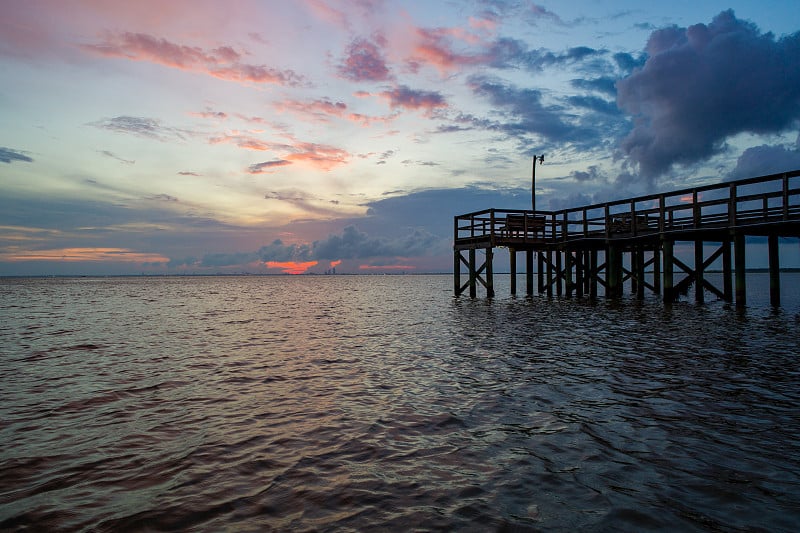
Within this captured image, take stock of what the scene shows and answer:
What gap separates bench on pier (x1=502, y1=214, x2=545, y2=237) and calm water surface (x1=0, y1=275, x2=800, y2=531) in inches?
663

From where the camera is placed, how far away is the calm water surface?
3.85m

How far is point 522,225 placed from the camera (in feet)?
93.6

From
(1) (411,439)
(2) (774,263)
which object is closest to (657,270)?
(2) (774,263)

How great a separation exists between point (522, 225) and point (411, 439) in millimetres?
24571

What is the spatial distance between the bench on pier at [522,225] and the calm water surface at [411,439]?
1684cm

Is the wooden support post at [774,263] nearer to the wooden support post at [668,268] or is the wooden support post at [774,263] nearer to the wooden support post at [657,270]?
the wooden support post at [668,268]

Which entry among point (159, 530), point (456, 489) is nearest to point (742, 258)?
point (456, 489)

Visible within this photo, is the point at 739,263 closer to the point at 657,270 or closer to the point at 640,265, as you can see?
the point at 640,265

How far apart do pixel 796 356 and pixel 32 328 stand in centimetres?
2513

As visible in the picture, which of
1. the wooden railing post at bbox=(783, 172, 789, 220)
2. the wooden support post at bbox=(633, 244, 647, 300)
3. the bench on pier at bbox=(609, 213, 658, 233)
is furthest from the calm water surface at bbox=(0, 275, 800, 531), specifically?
the wooden support post at bbox=(633, 244, 647, 300)

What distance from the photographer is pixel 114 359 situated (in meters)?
11.5

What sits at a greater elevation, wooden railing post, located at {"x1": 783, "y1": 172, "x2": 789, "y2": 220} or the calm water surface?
wooden railing post, located at {"x1": 783, "y1": 172, "x2": 789, "y2": 220}

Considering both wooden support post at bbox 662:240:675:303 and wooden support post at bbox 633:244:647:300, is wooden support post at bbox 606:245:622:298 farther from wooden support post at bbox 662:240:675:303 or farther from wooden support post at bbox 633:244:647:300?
wooden support post at bbox 662:240:675:303

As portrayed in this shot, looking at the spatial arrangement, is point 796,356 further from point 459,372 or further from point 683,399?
point 459,372
